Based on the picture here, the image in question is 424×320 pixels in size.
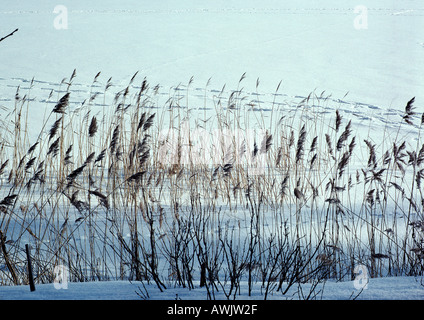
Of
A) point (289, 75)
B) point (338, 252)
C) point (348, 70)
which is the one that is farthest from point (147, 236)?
point (348, 70)

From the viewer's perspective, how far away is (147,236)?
92.1 inches
